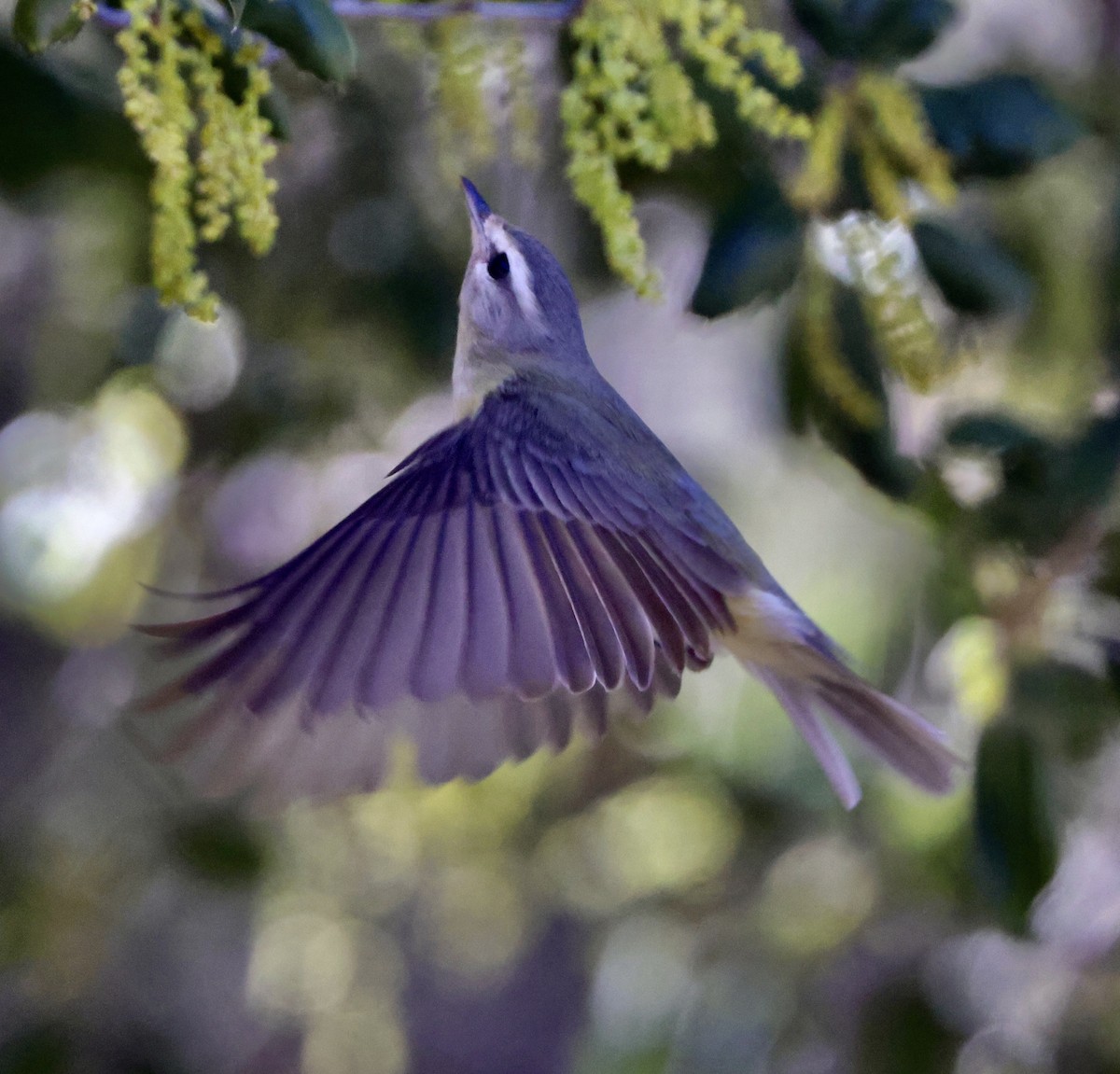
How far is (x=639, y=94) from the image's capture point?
790 millimetres

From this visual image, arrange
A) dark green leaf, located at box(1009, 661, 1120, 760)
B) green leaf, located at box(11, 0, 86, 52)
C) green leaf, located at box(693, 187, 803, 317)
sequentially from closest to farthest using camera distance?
green leaf, located at box(11, 0, 86, 52), green leaf, located at box(693, 187, 803, 317), dark green leaf, located at box(1009, 661, 1120, 760)

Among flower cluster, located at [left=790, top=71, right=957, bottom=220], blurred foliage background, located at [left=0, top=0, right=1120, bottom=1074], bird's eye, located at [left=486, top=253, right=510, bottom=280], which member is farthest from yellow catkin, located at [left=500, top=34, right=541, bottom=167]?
flower cluster, located at [left=790, top=71, right=957, bottom=220]

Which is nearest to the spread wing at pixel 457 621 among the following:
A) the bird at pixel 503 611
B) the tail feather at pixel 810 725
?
the bird at pixel 503 611

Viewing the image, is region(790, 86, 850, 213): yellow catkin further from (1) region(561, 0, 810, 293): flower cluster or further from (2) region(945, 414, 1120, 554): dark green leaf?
(2) region(945, 414, 1120, 554): dark green leaf

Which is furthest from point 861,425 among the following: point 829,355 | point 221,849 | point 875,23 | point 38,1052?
point 38,1052

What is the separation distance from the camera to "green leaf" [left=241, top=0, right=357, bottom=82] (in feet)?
1.98

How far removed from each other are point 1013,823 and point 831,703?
0.21 metres

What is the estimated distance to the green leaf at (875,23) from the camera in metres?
0.88

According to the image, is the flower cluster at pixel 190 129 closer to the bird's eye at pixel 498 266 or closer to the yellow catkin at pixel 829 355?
the bird's eye at pixel 498 266

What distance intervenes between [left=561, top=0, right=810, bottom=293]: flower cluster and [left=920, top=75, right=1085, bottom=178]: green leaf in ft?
0.65

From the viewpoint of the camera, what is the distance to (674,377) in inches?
68.7

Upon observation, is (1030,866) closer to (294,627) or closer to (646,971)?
(646,971)

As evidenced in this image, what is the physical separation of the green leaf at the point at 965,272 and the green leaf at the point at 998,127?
5cm

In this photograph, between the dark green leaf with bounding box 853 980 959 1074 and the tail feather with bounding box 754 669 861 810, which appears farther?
the dark green leaf with bounding box 853 980 959 1074
